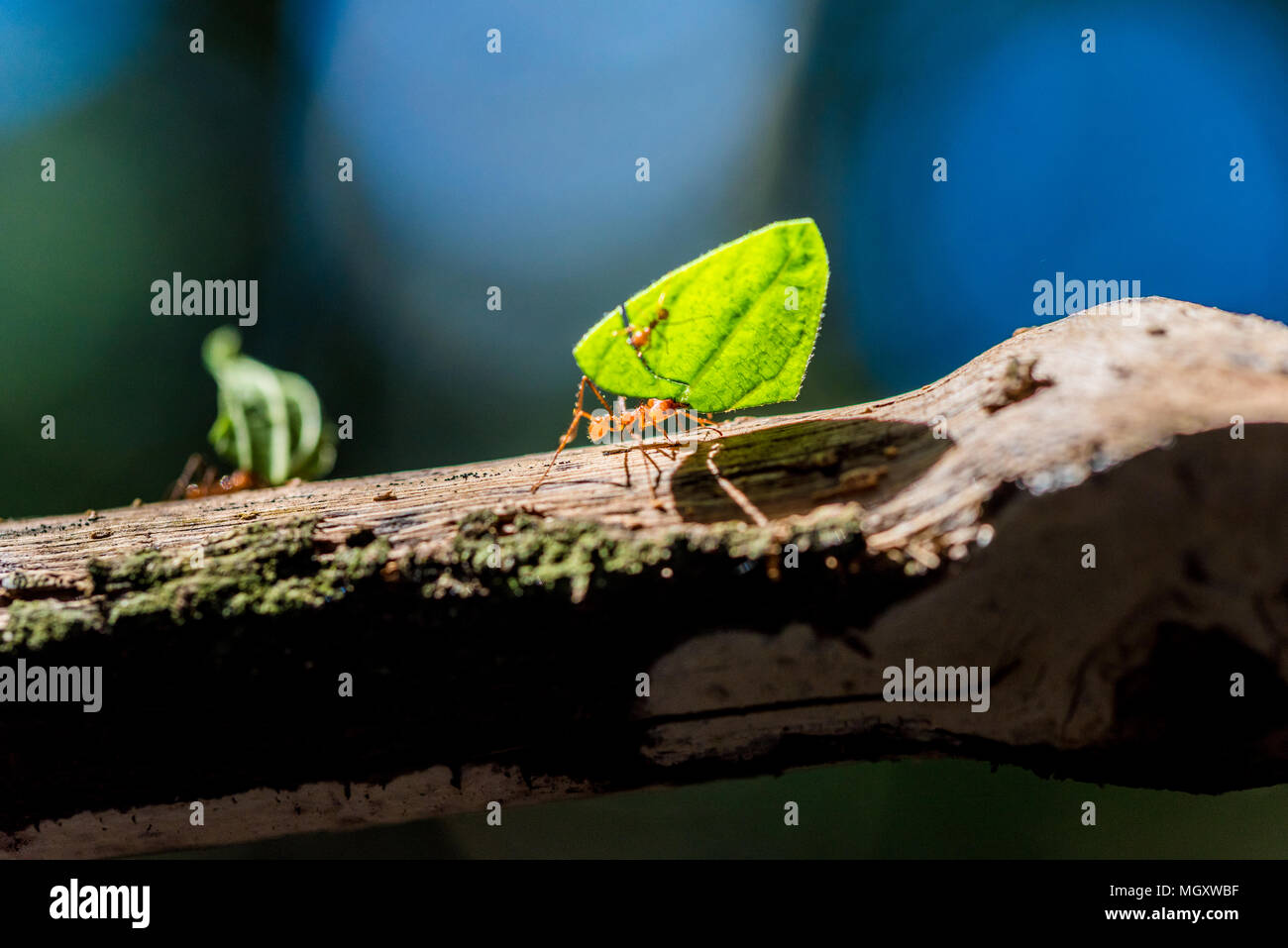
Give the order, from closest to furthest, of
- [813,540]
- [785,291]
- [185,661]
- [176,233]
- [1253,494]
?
[1253,494] < [813,540] < [185,661] < [785,291] < [176,233]

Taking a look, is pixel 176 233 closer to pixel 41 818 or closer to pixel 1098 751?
pixel 41 818

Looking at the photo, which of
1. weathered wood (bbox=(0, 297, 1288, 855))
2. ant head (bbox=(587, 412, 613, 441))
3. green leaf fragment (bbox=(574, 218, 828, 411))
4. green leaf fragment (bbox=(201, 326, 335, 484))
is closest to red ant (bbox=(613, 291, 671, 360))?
green leaf fragment (bbox=(574, 218, 828, 411))

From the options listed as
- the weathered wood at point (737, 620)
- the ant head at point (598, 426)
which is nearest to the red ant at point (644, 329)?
the weathered wood at point (737, 620)

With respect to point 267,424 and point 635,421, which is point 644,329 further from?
point 267,424

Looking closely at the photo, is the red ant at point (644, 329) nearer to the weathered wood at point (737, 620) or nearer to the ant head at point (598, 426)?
the weathered wood at point (737, 620)

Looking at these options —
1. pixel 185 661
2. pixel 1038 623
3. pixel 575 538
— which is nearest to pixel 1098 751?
pixel 1038 623

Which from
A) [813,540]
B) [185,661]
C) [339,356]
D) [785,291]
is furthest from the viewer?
[339,356]
